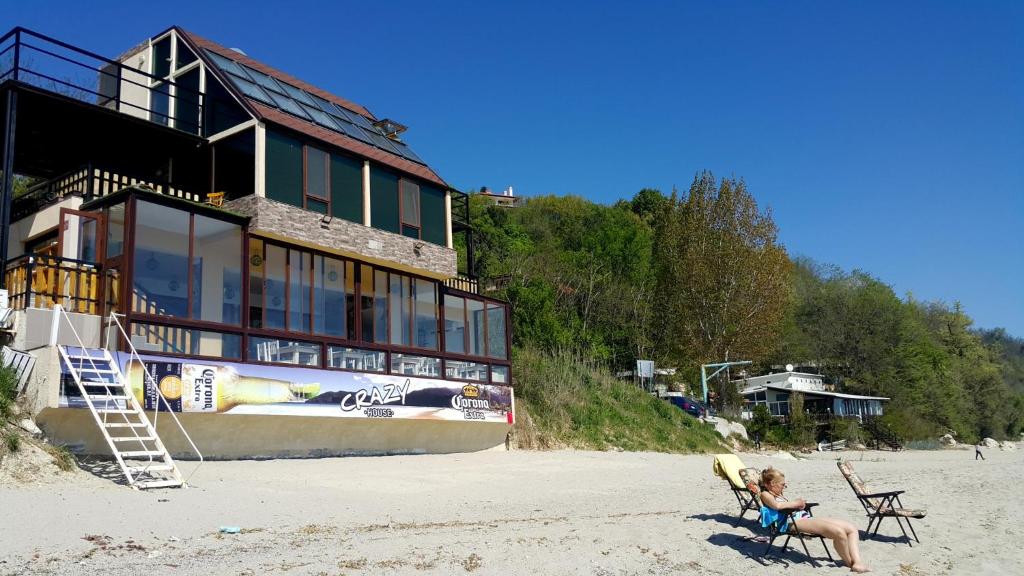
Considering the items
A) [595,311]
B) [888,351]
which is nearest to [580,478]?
[595,311]

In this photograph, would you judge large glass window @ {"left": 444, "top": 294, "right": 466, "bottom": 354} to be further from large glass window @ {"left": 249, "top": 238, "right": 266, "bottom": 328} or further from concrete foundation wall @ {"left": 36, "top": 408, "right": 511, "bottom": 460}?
large glass window @ {"left": 249, "top": 238, "right": 266, "bottom": 328}

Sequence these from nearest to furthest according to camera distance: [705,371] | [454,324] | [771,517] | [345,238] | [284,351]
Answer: [771,517], [284,351], [345,238], [454,324], [705,371]

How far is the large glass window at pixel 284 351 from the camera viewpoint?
51.8 feet

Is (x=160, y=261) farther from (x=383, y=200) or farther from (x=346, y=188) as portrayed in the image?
(x=383, y=200)

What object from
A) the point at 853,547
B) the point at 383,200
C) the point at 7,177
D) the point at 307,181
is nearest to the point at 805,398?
the point at 383,200

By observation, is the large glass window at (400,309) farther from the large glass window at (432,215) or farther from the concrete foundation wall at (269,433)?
the concrete foundation wall at (269,433)

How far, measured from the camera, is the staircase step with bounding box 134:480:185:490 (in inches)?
416

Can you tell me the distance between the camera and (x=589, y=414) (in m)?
25.2

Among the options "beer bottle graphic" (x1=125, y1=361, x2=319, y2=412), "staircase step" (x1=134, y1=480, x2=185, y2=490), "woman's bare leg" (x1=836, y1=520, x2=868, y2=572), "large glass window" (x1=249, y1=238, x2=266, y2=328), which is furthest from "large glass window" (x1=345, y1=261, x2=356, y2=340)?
"woman's bare leg" (x1=836, y1=520, x2=868, y2=572)

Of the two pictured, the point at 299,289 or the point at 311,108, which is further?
the point at 311,108

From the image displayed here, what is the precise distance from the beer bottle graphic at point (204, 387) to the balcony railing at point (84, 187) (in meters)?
3.76

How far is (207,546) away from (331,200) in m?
11.5

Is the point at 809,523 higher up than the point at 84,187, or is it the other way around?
the point at 84,187

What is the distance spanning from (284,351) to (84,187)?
16.6ft
